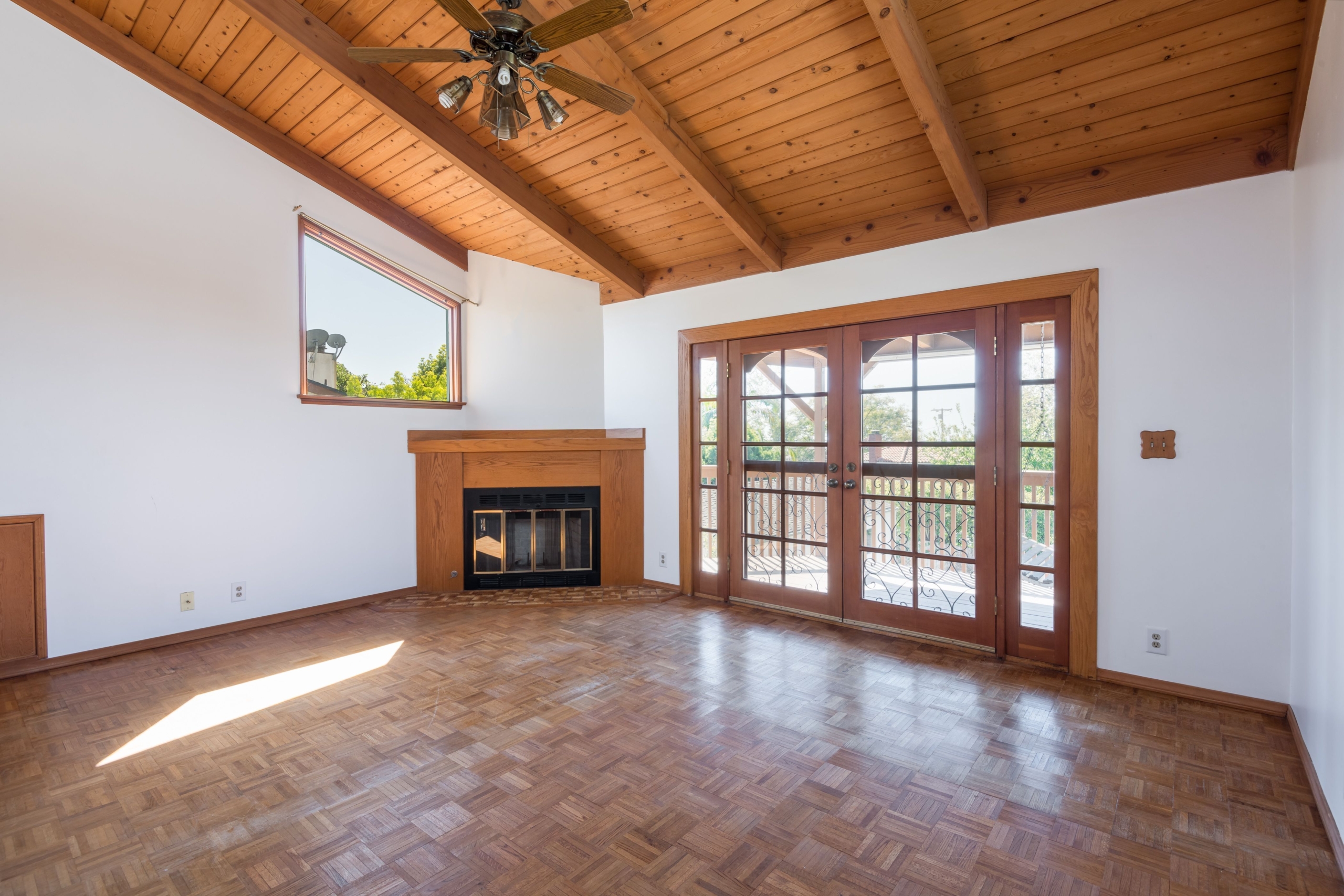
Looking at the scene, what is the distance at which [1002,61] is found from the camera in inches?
103

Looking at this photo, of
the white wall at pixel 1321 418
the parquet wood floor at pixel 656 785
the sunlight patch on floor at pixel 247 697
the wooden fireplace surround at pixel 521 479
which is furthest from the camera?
the wooden fireplace surround at pixel 521 479

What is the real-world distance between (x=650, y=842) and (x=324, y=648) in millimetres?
2661

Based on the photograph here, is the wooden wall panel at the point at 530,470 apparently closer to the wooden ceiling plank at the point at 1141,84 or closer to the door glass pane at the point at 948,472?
the door glass pane at the point at 948,472

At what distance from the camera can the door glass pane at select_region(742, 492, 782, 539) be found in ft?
14.1

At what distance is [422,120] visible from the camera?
11.5 feet

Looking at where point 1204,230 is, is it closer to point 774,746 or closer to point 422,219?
point 774,746

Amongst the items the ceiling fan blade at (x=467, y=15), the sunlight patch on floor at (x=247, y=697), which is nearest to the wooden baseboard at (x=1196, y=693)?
the sunlight patch on floor at (x=247, y=697)

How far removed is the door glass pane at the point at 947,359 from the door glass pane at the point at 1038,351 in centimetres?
25

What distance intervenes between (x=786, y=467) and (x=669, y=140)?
7.18ft

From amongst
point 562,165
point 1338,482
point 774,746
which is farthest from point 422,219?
point 1338,482

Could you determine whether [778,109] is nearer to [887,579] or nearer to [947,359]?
[947,359]

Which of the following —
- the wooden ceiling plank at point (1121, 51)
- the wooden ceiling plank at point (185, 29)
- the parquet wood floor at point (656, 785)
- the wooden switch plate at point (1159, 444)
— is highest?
the wooden ceiling plank at point (185, 29)

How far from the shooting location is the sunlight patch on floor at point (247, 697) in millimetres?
2582

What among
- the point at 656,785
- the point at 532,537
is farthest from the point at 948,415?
the point at 532,537
